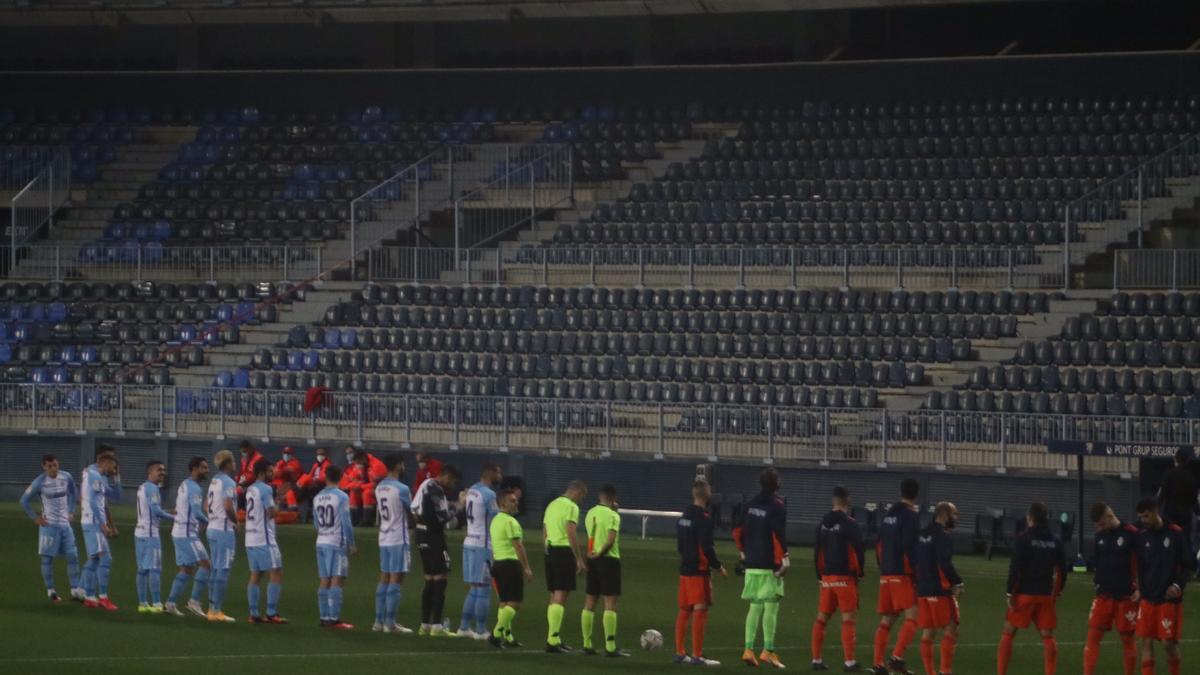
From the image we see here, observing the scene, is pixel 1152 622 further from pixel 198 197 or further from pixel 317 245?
pixel 198 197

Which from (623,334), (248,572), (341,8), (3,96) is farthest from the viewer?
(3,96)

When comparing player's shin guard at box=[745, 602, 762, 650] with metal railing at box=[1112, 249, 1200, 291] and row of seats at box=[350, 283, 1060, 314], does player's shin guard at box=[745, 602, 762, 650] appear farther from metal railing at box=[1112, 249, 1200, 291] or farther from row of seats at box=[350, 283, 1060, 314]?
metal railing at box=[1112, 249, 1200, 291]

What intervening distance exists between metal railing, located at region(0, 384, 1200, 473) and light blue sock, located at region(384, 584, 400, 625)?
39.2ft

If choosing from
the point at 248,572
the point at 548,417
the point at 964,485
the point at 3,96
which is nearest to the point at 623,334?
the point at 548,417

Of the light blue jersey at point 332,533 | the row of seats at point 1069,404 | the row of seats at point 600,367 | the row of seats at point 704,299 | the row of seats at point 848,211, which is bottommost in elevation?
the light blue jersey at point 332,533

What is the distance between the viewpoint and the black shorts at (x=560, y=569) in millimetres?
20188

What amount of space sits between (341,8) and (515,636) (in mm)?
25484

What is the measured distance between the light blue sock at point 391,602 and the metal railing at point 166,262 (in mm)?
21347

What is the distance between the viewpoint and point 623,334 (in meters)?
37.3

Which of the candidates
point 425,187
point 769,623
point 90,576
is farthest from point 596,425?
point 769,623

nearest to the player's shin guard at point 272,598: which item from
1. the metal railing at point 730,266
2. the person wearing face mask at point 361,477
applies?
the person wearing face mask at point 361,477

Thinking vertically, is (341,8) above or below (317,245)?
above

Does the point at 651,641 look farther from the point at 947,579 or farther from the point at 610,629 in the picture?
the point at 947,579

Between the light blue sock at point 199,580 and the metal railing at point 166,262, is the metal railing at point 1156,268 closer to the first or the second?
the metal railing at point 166,262
